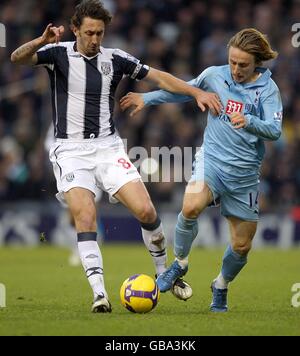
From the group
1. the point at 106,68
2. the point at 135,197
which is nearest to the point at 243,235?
the point at 135,197

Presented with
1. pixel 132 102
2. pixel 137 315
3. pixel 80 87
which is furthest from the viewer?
pixel 132 102

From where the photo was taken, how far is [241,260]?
8305mm

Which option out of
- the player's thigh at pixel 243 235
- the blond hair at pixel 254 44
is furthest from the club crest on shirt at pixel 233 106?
the player's thigh at pixel 243 235

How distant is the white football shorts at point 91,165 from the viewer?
26.6ft

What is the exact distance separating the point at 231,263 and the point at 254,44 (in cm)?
195

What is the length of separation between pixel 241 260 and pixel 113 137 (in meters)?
1.60

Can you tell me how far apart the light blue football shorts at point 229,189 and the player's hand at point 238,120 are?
1.91ft

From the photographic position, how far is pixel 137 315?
783 cm

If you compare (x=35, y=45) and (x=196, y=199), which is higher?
(x=35, y=45)

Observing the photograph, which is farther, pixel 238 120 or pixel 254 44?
pixel 254 44

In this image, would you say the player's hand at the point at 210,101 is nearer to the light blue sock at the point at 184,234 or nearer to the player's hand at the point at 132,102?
the player's hand at the point at 132,102

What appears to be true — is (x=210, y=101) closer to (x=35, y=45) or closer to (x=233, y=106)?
(x=233, y=106)

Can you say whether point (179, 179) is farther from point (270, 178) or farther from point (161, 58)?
point (161, 58)
